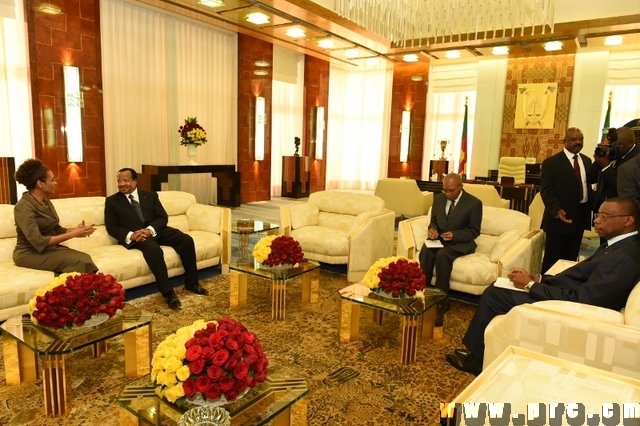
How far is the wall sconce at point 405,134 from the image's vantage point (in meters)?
12.8

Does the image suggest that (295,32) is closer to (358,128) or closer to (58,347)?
(358,128)

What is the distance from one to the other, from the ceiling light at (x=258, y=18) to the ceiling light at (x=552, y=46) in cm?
553

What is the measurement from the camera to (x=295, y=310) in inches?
162

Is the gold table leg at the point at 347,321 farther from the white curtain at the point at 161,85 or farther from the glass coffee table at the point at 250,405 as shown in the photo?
the white curtain at the point at 161,85

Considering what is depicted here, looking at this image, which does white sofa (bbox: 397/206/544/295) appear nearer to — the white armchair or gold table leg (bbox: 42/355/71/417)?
the white armchair

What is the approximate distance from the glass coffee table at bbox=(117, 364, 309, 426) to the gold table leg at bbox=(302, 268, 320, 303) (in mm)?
1980

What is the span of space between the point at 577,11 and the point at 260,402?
8.49m

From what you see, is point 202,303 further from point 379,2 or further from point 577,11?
point 577,11

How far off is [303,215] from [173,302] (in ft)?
6.53

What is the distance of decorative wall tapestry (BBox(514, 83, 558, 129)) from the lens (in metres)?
10.8

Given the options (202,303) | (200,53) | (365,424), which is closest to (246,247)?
(202,303)

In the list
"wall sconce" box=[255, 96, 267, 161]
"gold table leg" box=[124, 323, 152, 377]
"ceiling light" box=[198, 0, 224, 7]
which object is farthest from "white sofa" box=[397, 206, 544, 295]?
"wall sconce" box=[255, 96, 267, 161]

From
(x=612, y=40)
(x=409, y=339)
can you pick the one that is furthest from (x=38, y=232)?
(x=612, y=40)

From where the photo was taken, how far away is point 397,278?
3316 millimetres
